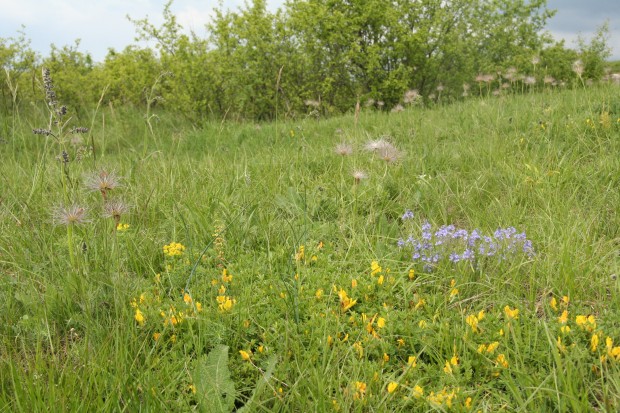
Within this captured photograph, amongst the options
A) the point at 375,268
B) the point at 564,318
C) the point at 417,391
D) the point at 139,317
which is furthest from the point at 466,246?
the point at 139,317

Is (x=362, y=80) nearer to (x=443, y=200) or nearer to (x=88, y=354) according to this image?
(x=443, y=200)

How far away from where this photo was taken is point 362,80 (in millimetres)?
11102

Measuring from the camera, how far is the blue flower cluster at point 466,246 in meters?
2.59

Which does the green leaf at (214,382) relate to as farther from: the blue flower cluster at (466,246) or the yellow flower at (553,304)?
the yellow flower at (553,304)

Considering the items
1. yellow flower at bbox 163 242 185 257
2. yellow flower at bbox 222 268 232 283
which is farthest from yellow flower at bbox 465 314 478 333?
yellow flower at bbox 163 242 185 257

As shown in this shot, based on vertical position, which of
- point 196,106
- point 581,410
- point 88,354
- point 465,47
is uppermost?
point 465,47

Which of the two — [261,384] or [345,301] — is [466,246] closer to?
[345,301]

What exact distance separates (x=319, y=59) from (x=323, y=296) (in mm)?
9168

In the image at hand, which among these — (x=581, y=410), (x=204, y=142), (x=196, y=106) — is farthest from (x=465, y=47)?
(x=581, y=410)

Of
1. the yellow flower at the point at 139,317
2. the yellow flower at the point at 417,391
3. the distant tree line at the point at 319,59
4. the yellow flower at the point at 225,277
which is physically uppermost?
the distant tree line at the point at 319,59

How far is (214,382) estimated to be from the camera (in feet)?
6.13

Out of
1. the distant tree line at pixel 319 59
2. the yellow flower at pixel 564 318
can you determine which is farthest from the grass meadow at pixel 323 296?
the distant tree line at pixel 319 59

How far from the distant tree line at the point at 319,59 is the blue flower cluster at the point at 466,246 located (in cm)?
689

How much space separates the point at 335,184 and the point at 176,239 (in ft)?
4.42
